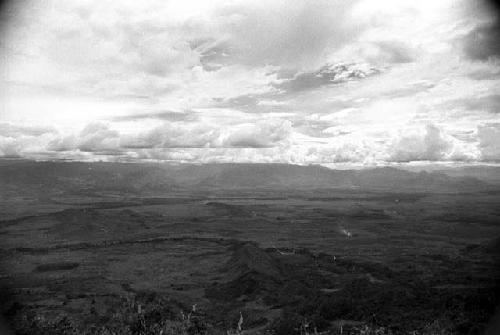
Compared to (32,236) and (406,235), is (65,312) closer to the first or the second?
(32,236)

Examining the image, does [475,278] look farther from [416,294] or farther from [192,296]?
[192,296]

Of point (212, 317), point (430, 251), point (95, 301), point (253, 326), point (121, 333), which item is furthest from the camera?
point (430, 251)

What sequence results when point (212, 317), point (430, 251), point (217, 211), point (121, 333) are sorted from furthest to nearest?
point (217, 211), point (430, 251), point (212, 317), point (121, 333)

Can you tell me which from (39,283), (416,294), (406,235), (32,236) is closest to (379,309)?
(416,294)

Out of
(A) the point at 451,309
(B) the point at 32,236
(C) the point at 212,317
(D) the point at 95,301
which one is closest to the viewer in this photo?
(A) the point at 451,309

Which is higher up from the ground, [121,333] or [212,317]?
[121,333]

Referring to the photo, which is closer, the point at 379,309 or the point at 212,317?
the point at 379,309

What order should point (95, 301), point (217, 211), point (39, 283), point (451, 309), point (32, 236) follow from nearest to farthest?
point (451, 309)
point (95, 301)
point (39, 283)
point (32, 236)
point (217, 211)

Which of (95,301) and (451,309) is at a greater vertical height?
(451,309)

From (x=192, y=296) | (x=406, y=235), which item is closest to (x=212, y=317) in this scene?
(x=192, y=296)
